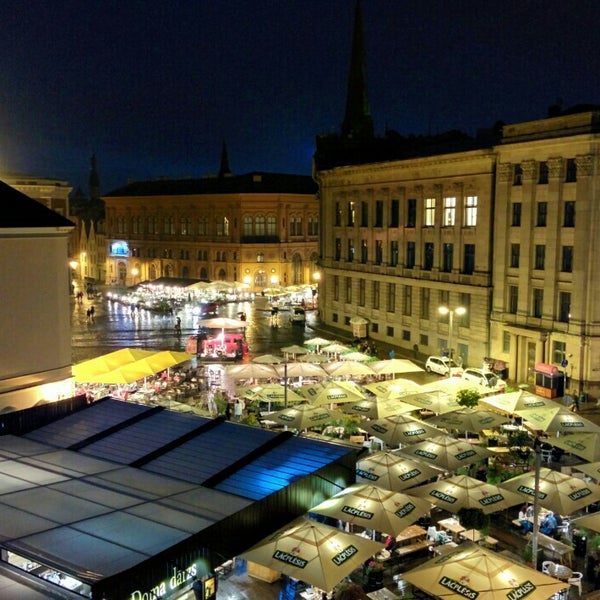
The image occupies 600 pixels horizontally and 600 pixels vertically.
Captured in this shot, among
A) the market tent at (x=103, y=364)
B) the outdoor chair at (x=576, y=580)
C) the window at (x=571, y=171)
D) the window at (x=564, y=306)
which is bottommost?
the outdoor chair at (x=576, y=580)

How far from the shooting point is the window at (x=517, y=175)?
44812 mm

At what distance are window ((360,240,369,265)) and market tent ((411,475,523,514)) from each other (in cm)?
4030

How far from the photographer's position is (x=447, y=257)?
2042 inches

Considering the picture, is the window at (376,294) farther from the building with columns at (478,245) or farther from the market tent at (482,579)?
the market tent at (482,579)

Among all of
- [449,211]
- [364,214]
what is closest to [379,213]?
[364,214]

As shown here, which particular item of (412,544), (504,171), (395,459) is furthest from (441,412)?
(504,171)

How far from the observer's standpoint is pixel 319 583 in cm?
1588

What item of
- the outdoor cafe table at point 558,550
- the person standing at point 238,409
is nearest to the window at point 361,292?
the person standing at point 238,409

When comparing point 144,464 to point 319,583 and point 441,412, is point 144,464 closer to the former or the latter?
point 319,583

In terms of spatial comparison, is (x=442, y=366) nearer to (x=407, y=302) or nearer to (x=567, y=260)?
(x=567, y=260)

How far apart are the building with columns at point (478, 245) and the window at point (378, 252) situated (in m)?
0.13

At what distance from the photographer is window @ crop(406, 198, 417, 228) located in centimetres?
5525

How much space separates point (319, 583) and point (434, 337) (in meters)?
37.8

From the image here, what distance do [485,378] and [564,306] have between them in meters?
6.02
